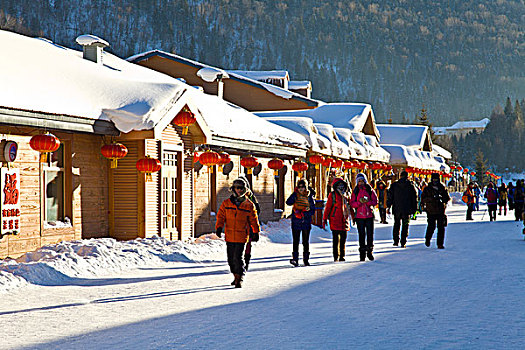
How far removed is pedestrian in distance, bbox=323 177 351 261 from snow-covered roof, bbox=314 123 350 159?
1180 cm

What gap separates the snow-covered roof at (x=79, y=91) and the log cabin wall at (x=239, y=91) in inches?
652

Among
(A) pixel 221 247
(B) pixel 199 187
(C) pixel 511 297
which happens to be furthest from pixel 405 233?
(C) pixel 511 297

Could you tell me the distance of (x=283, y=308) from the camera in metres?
7.68

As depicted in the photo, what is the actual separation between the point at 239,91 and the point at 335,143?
1163 cm

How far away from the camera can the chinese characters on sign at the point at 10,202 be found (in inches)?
401

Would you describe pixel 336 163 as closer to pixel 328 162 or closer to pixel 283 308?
Result: pixel 328 162

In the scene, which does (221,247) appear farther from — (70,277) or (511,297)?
(511,297)

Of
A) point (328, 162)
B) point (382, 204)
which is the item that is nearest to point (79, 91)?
point (328, 162)

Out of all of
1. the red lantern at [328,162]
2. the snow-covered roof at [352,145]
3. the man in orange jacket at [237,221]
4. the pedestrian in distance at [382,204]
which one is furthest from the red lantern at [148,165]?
the snow-covered roof at [352,145]

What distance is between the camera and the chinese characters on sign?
10.2 m

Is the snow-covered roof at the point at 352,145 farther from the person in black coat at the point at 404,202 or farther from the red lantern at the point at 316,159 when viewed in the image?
the person in black coat at the point at 404,202

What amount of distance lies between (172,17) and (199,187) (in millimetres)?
179424

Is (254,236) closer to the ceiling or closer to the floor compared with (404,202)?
closer to the floor

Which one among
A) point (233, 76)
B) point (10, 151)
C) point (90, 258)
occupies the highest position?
point (233, 76)
